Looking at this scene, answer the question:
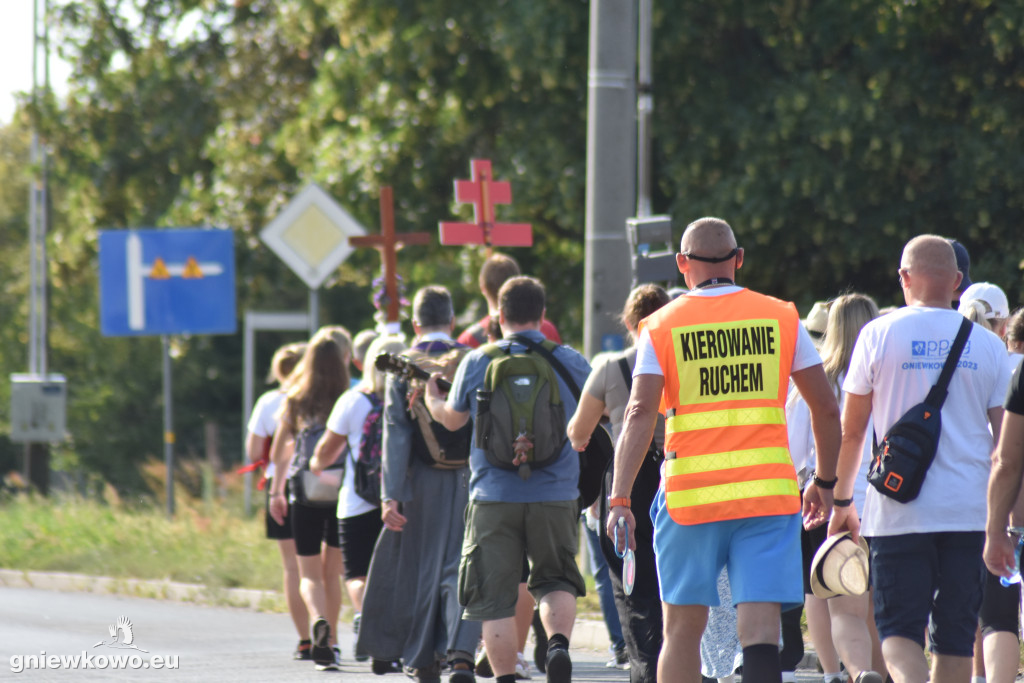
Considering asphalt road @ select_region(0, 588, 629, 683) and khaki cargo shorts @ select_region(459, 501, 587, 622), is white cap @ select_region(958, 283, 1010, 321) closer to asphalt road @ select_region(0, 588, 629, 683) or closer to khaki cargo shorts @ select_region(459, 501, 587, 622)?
khaki cargo shorts @ select_region(459, 501, 587, 622)

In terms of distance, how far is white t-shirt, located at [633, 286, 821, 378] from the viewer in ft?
17.3

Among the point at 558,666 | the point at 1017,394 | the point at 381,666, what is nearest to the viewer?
the point at 1017,394

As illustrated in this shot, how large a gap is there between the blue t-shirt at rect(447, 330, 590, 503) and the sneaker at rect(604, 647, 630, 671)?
172cm

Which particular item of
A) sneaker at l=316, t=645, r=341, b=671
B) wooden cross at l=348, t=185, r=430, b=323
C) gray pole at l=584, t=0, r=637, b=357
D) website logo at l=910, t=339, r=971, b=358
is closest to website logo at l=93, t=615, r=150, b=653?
sneaker at l=316, t=645, r=341, b=671

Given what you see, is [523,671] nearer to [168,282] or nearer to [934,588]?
[934,588]

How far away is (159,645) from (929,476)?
5.50m

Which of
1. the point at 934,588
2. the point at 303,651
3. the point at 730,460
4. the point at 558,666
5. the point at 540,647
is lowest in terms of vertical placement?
the point at 303,651

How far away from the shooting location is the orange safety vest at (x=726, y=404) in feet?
16.8

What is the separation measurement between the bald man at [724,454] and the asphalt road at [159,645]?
280 cm

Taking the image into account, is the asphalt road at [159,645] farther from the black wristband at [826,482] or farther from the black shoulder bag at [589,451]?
the black wristband at [826,482]

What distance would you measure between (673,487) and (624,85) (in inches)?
197

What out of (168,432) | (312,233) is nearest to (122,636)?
(312,233)

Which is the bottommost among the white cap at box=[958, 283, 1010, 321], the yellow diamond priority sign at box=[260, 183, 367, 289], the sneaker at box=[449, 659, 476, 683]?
the sneaker at box=[449, 659, 476, 683]

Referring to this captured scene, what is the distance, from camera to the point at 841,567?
17.8 ft
